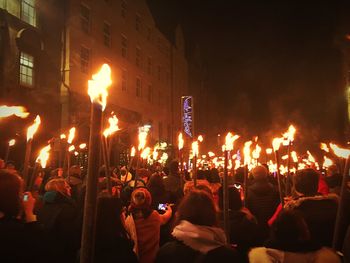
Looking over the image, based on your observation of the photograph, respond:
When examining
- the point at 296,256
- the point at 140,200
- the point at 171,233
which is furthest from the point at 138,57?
the point at 296,256

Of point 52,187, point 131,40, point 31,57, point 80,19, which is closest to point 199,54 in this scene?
point 131,40

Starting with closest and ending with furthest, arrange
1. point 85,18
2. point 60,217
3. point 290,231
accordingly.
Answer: point 290,231 < point 60,217 < point 85,18

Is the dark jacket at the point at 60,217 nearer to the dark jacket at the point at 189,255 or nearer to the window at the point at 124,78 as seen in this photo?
the dark jacket at the point at 189,255

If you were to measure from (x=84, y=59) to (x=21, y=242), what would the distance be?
21.9 meters

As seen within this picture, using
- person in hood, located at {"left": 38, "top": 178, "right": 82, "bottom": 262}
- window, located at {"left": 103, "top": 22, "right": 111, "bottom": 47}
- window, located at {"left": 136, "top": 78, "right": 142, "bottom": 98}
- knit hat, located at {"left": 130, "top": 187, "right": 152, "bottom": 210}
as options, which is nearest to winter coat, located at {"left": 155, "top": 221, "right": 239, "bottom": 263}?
knit hat, located at {"left": 130, "top": 187, "right": 152, "bottom": 210}

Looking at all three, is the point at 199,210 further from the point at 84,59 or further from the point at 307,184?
the point at 84,59

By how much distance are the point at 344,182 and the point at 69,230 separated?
10.7 feet

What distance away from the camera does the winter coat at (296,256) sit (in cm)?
279

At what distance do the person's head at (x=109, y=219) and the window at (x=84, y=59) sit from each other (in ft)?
67.2

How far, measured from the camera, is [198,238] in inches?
117

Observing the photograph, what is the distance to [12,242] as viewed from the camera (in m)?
2.73

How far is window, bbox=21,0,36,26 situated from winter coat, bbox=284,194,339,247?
58.8 ft

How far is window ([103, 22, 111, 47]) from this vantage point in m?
26.6

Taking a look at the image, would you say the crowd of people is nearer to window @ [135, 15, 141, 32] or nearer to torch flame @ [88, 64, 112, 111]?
torch flame @ [88, 64, 112, 111]
